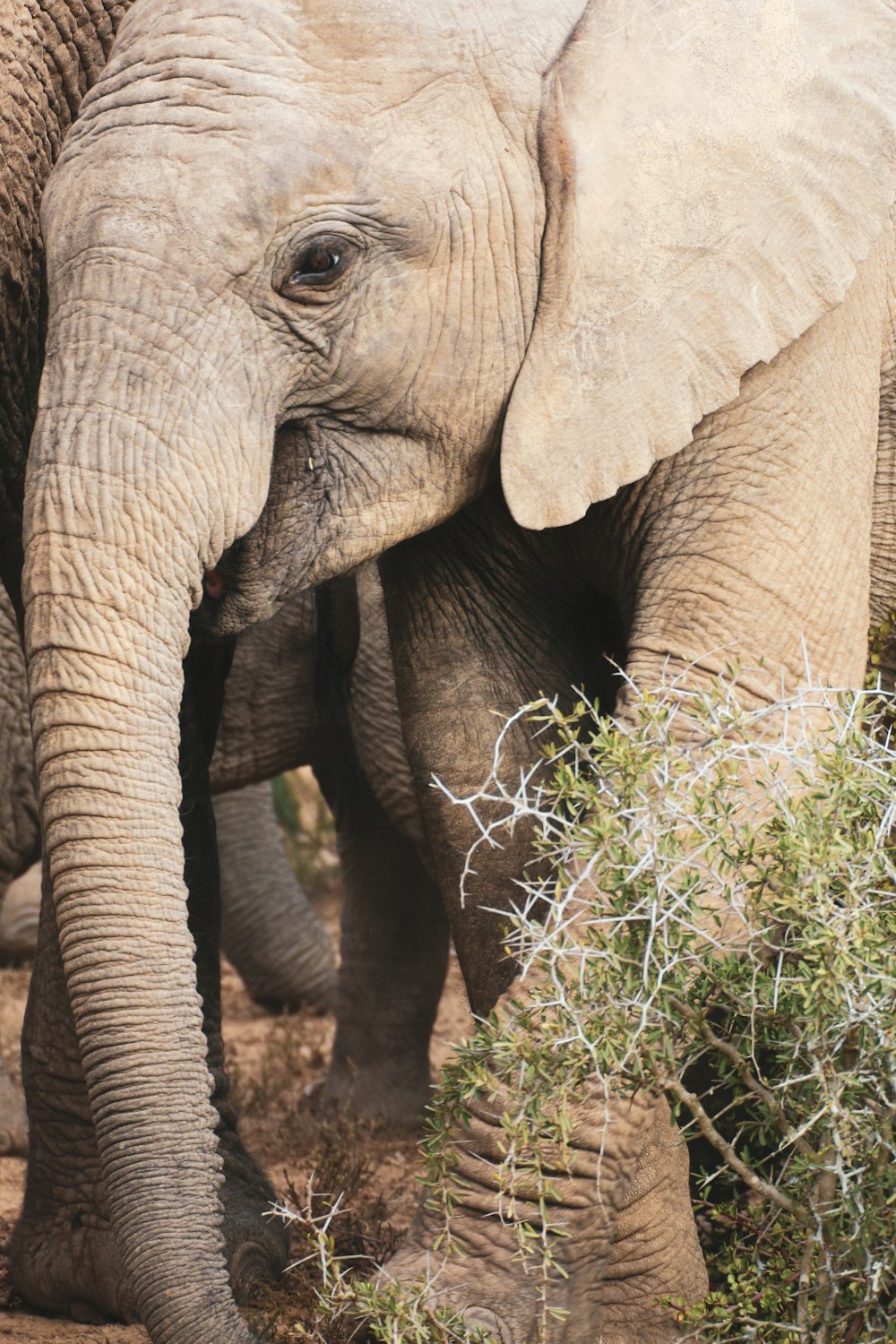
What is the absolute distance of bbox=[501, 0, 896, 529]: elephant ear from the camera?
300cm

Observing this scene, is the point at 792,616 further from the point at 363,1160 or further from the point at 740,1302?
the point at 363,1160

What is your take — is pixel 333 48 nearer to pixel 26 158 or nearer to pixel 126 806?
pixel 26 158

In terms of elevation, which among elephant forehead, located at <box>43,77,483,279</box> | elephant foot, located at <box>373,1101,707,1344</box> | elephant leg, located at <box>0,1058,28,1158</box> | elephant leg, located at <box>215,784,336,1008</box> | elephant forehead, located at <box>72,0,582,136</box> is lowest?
elephant foot, located at <box>373,1101,707,1344</box>

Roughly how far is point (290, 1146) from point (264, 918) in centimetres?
147

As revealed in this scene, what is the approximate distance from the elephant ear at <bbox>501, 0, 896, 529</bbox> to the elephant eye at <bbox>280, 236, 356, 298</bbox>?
1.08 ft

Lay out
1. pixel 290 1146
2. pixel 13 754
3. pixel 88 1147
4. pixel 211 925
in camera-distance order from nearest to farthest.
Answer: pixel 88 1147 < pixel 211 925 < pixel 13 754 < pixel 290 1146

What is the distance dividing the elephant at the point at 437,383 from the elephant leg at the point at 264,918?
3229 millimetres

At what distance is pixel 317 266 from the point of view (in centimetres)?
290

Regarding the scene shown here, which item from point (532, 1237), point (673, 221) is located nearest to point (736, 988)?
point (532, 1237)

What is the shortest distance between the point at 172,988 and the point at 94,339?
0.92m

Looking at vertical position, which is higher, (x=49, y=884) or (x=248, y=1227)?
(x=49, y=884)

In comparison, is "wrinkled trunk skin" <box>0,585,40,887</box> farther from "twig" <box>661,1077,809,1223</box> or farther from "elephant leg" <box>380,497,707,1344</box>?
"twig" <box>661,1077,809,1223</box>

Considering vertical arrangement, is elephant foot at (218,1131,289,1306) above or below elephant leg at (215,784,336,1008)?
below

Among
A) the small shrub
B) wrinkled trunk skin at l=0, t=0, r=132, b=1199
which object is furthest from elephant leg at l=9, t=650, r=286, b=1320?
the small shrub
